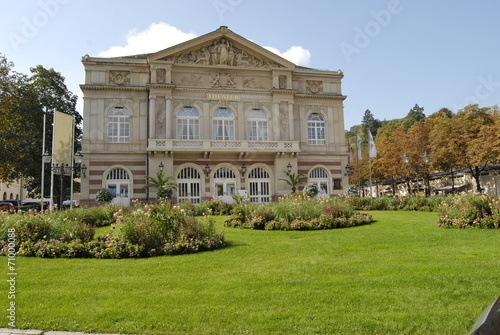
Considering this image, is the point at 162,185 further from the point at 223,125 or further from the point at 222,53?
the point at 222,53

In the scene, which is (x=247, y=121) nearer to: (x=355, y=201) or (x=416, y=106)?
(x=355, y=201)

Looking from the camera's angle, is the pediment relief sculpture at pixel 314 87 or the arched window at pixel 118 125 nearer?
the arched window at pixel 118 125

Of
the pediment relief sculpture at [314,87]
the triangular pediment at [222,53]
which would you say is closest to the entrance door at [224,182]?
the triangular pediment at [222,53]

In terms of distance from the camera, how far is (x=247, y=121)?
33.0m

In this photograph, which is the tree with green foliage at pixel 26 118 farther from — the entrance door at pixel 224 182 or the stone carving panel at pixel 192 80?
the entrance door at pixel 224 182

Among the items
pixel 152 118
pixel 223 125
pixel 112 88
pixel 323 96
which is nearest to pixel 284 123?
pixel 323 96

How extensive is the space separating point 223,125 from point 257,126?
126 inches

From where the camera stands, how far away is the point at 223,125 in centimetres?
3272

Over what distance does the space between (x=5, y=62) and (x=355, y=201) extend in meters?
29.5

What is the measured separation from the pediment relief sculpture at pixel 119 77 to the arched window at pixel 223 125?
27.4 feet

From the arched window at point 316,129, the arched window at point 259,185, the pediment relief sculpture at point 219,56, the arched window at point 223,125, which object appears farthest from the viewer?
the arched window at point 316,129

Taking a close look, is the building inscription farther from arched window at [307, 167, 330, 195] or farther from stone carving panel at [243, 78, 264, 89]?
arched window at [307, 167, 330, 195]

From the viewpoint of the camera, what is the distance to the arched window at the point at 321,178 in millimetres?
34312

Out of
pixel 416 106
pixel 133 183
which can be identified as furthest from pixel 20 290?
pixel 416 106
